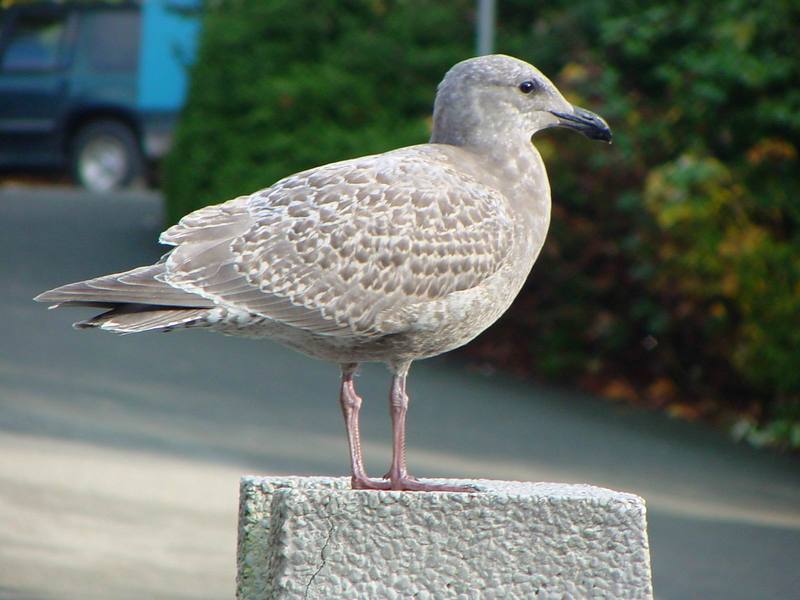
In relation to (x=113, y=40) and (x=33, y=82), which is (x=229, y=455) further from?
(x=33, y=82)

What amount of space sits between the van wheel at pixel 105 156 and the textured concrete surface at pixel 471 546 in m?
21.3

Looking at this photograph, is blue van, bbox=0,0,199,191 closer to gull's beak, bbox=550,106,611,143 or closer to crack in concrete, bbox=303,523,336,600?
gull's beak, bbox=550,106,611,143

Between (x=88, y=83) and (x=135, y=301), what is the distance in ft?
68.6

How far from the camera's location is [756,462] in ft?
34.5

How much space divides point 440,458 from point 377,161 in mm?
5664

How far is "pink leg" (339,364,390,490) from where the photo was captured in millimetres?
4391

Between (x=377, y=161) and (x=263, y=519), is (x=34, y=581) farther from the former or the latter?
(x=377, y=161)

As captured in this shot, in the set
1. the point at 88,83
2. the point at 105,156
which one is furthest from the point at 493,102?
the point at 105,156

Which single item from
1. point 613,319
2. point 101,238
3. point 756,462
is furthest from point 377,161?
point 101,238

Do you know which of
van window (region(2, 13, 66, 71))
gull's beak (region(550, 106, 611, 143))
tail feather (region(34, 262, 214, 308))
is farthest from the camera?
van window (region(2, 13, 66, 71))

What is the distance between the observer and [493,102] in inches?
183

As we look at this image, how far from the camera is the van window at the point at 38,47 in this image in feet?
79.5

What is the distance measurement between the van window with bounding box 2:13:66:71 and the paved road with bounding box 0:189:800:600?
10138mm

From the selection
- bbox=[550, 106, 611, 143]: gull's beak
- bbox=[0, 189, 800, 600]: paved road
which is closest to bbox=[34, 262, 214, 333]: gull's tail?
bbox=[550, 106, 611, 143]: gull's beak
